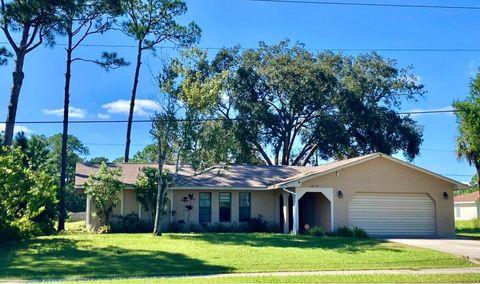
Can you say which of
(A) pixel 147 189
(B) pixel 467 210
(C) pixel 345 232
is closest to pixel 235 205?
(A) pixel 147 189

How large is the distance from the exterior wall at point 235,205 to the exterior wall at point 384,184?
12.3ft

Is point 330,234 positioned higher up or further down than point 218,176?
further down

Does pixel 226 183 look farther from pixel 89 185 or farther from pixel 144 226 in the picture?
pixel 89 185

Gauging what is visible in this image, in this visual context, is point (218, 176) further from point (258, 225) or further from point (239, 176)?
point (258, 225)

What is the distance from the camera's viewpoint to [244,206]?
2717 cm

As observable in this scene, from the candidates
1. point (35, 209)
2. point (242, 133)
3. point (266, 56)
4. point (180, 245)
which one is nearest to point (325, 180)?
point (180, 245)

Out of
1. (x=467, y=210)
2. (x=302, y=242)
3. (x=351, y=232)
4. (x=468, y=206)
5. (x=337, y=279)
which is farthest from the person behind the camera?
(x=467, y=210)

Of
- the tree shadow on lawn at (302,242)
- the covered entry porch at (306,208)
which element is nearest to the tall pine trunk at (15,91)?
the tree shadow on lawn at (302,242)

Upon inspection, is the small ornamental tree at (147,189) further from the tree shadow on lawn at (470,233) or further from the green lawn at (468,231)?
the green lawn at (468,231)

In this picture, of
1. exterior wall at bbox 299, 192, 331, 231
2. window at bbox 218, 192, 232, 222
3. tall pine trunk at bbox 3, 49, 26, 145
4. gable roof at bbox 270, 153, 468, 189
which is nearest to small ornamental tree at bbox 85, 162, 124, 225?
tall pine trunk at bbox 3, 49, 26, 145

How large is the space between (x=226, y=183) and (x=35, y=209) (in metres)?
10.1

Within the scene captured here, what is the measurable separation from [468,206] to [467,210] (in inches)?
27.5

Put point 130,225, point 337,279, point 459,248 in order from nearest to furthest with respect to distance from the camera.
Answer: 1. point 337,279
2. point 459,248
3. point 130,225

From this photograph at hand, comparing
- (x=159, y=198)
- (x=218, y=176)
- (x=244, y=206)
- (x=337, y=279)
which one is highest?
(x=218, y=176)
